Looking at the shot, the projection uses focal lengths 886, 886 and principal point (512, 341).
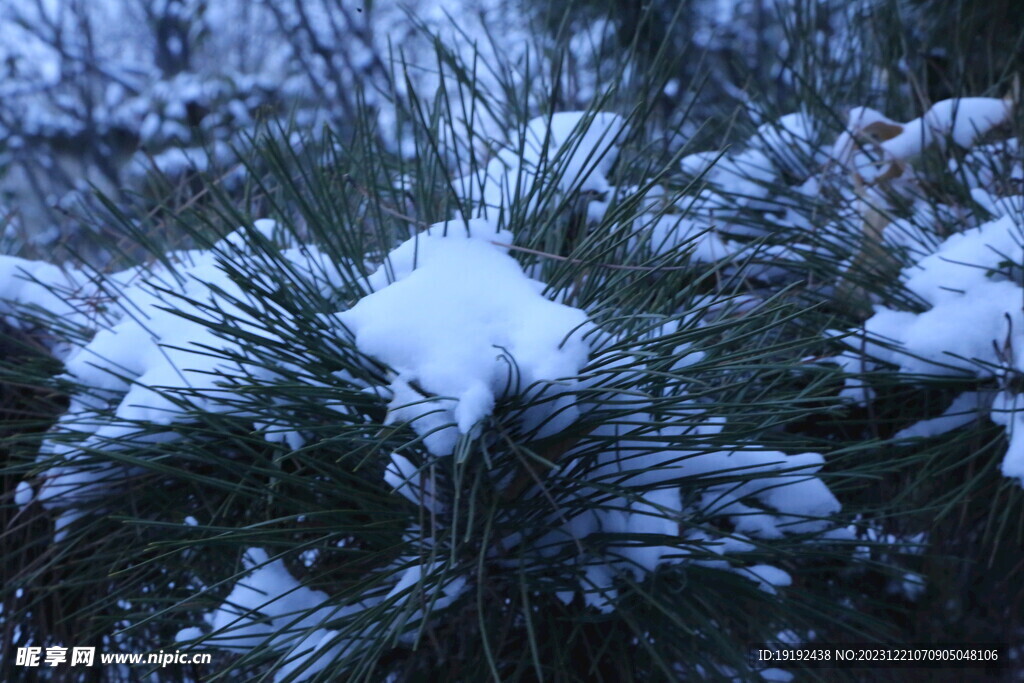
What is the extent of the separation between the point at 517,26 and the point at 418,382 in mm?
1646

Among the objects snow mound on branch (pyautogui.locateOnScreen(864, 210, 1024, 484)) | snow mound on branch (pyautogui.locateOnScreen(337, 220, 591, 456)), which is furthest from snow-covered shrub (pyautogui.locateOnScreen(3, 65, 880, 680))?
snow mound on branch (pyautogui.locateOnScreen(864, 210, 1024, 484))

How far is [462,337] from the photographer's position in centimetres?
56

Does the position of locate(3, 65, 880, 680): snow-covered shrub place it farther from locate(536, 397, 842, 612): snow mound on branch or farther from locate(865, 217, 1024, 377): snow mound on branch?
locate(865, 217, 1024, 377): snow mound on branch

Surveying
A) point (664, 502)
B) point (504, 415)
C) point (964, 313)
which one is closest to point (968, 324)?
point (964, 313)

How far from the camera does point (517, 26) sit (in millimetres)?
2025

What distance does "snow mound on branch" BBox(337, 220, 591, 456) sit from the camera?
0.54m

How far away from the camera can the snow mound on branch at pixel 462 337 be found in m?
0.54

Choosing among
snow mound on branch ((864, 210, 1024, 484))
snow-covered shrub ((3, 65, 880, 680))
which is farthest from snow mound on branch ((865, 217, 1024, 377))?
snow-covered shrub ((3, 65, 880, 680))

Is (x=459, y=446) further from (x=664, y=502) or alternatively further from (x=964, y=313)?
(x=964, y=313)

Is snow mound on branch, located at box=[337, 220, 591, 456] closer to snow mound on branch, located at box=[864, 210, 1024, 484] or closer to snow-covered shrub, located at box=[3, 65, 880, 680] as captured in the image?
snow-covered shrub, located at box=[3, 65, 880, 680]

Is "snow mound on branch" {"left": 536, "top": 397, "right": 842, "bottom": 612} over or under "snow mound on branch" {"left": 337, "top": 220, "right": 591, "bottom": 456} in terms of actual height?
under

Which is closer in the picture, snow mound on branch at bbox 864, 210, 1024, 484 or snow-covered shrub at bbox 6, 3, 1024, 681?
snow-covered shrub at bbox 6, 3, 1024, 681

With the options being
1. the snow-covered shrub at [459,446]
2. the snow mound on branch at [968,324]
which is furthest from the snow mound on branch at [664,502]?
the snow mound on branch at [968,324]

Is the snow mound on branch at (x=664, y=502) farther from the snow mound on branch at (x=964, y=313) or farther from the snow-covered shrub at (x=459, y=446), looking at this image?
the snow mound on branch at (x=964, y=313)
